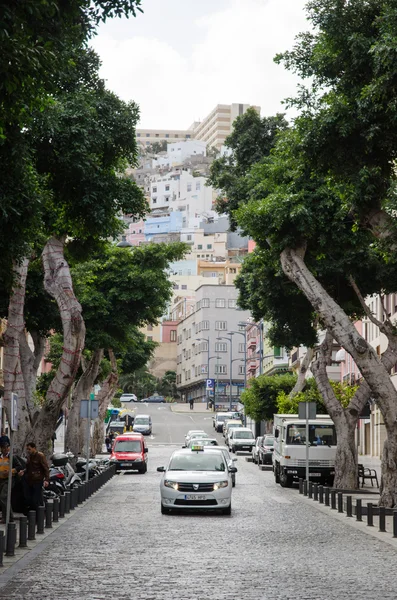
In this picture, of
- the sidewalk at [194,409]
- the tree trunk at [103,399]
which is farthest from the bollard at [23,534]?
the sidewalk at [194,409]

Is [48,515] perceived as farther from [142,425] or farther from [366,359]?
[142,425]

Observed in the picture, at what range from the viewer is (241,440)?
74.8m

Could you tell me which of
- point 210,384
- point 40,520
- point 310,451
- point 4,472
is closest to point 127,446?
point 310,451

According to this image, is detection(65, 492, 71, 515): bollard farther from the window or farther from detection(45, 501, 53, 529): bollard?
the window

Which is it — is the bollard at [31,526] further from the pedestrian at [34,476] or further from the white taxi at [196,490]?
the white taxi at [196,490]

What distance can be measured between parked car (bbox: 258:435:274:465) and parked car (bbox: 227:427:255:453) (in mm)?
15649

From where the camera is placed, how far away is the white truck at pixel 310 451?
123ft

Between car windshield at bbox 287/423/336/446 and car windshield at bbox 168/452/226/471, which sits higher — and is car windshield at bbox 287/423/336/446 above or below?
above

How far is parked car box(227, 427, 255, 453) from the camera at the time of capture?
74.7 meters

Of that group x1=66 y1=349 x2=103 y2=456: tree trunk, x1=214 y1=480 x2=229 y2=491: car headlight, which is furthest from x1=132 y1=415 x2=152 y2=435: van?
x1=214 y1=480 x2=229 y2=491: car headlight

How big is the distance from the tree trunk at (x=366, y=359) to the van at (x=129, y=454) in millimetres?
22229

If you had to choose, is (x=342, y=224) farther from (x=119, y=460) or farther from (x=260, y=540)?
(x=119, y=460)

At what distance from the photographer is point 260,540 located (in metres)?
18.9

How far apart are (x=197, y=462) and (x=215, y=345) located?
144 metres
